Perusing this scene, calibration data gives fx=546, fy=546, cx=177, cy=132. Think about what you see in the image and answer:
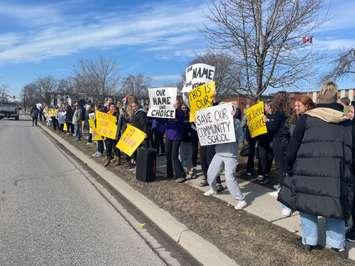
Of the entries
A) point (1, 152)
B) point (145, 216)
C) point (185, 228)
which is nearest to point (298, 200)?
point (185, 228)

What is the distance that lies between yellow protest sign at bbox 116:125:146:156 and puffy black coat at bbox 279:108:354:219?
6742 mm

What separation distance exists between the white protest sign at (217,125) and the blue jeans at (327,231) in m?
2.75

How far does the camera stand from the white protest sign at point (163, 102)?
11.5 m

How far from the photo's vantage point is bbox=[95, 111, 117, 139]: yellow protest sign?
577 inches

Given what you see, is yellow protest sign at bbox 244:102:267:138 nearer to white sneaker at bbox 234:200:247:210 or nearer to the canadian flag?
white sneaker at bbox 234:200:247:210

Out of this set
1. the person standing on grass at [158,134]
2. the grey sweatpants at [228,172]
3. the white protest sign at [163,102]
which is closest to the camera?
the grey sweatpants at [228,172]

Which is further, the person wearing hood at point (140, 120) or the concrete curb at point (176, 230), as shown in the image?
the person wearing hood at point (140, 120)

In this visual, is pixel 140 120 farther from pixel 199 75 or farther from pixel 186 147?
pixel 199 75

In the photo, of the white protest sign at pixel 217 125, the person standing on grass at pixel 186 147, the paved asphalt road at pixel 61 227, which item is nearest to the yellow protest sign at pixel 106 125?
the paved asphalt road at pixel 61 227

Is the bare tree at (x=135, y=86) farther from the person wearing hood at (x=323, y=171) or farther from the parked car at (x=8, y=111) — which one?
the person wearing hood at (x=323, y=171)

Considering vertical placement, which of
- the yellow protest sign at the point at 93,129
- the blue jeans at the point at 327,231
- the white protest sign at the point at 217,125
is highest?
the white protest sign at the point at 217,125

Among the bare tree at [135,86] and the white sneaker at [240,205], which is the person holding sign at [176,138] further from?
the bare tree at [135,86]

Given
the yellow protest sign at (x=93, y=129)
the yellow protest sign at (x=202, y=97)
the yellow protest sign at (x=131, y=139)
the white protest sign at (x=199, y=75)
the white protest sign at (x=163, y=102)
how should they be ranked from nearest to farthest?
1. the yellow protest sign at (x=202, y=97)
2. the white protest sign at (x=163, y=102)
3. the white protest sign at (x=199, y=75)
4. the yellow protest sign at (x=131, y=139)
5. the yellow protest sign at (x=93, y=129)

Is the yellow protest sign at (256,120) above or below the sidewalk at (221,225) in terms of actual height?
above
